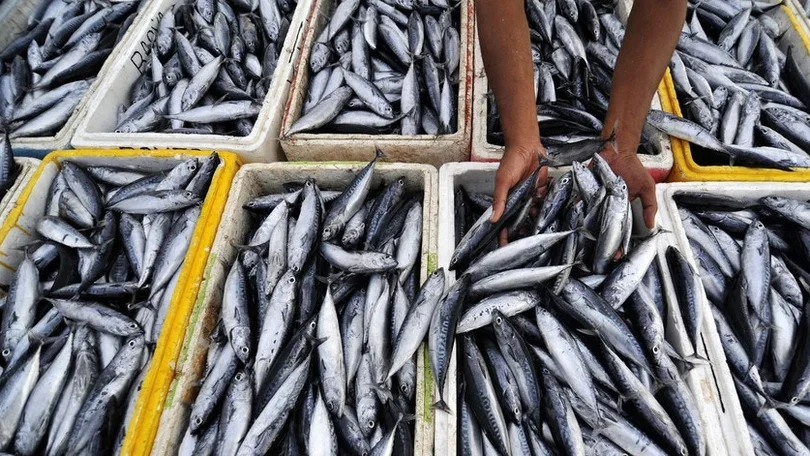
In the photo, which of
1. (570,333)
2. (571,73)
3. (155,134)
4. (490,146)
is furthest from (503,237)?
(155,134)

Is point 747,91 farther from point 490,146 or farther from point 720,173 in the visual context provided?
point 490,146

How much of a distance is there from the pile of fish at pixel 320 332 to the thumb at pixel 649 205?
38.7 inches

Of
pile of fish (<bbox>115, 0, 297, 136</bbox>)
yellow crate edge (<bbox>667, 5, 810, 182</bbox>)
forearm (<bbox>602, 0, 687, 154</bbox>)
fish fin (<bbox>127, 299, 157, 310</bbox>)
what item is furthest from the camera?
pile of fish (<bbox>115, 0, 297, 136</bbox>)

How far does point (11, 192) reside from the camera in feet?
8.25

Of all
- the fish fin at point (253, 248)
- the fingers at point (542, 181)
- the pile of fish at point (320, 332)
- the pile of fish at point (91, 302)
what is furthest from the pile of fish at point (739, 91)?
the pile of fish at point (91, 302)

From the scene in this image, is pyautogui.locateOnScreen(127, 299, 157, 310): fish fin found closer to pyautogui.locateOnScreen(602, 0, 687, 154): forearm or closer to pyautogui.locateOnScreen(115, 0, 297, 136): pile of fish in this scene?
pyautogui.locateOnScreen(115, 0, 297, 136): pile of fish

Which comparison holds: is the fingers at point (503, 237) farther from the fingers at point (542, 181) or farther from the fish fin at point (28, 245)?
the fish fin at point (28, 245)

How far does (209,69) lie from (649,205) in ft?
9.23

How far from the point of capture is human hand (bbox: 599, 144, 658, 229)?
210 centimetres

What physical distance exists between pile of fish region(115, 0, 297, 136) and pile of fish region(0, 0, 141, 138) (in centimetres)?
39

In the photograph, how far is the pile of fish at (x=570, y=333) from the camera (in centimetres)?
167

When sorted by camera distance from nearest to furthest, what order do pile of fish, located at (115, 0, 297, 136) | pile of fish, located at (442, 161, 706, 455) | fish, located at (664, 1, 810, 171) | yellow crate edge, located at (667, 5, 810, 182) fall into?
pile of fish, located at (442, 161, 706, 455) → yellow crate edge, located at (667, 5, 810, 182) → fish, located at (664, 1, 810, 171) → pile of fish, located at (115, 0, 297, 136)

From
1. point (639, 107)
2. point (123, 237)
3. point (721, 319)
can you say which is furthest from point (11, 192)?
point (721, 319)

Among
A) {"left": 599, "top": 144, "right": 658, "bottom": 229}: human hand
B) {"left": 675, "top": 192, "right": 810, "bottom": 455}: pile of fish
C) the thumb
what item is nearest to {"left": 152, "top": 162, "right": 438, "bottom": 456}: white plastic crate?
{"left": 599, "top": 144, "right": 658, "bottom": 229}: human hand
